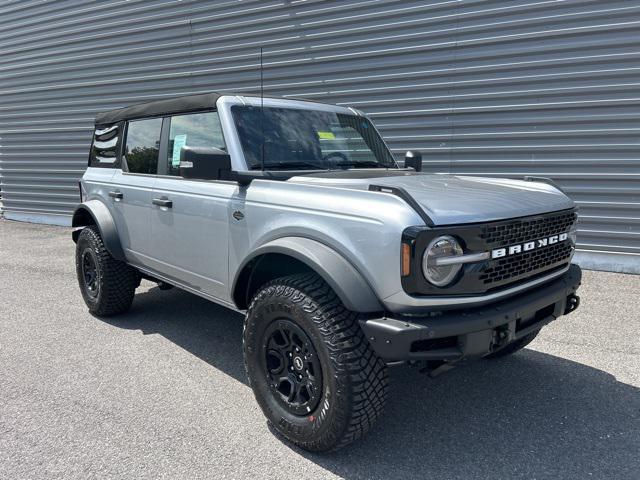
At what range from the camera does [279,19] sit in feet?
24.8

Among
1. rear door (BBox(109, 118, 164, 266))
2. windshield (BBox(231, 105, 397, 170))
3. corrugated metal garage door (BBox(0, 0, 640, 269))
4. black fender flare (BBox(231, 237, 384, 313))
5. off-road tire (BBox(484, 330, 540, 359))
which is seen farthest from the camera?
corrugated metal garage door (BBox(0, 0, 640, 269))

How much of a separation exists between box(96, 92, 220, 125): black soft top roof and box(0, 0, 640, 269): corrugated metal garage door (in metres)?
3.63

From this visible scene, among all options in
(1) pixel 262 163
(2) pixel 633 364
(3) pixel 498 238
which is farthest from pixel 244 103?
(2) pixel 633 364

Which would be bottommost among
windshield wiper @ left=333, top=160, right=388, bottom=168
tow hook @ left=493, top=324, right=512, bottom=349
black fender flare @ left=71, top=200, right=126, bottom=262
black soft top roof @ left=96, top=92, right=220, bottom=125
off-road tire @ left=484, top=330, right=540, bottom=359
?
off-road tire @ left=484, top=330, right=540, bottom=359

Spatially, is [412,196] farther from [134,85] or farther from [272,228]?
[134,85]

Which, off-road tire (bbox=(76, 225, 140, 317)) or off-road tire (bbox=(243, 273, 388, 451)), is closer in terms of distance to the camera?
off-road tire (bbox=(243, 273, 388, 451))

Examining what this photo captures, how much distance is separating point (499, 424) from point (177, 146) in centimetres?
286

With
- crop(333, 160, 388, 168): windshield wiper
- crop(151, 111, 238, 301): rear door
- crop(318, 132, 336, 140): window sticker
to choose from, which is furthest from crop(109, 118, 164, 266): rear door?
crop(333, 160, 388, 168): windshield wiper

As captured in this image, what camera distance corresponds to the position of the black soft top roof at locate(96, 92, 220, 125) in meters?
3.38

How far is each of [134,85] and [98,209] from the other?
607 centimetres

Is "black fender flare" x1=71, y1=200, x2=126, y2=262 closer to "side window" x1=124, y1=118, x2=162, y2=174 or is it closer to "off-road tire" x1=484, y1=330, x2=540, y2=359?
"side window" x1=124, y1=118, x2=162, y2=174

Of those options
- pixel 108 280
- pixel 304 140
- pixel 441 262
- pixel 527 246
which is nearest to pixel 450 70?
pixel 304 140

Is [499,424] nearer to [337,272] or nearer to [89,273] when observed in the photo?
[337,272]

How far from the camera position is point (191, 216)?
131 inches
